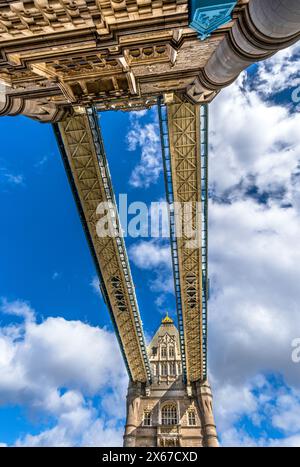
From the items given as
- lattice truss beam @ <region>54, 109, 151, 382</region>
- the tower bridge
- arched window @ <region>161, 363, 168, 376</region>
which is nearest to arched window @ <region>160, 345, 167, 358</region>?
arched window @ <region>161, 363, 168, 376</region>

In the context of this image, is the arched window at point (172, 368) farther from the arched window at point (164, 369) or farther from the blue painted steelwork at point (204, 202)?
the blue painted steelwork at point (204, 202)

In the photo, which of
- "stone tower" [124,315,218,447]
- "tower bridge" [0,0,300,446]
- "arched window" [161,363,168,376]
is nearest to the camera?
"tower bridge" [0,0,300,446]

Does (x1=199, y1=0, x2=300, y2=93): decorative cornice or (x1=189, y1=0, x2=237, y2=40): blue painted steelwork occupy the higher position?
(x1=199, y1=0, x2=300, y2=93): decorative cornice

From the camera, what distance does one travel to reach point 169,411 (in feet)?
151

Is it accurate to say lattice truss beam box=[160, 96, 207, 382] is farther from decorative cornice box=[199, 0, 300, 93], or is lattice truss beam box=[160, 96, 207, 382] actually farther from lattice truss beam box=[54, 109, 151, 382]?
decorative cornice box=[199, 0, 300, 93]

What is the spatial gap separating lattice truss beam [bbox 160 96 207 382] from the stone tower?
570 centimetres

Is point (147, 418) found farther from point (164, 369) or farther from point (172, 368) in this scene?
point (172, 368)

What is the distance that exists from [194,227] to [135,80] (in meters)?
15.4

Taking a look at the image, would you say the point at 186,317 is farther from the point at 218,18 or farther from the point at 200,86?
the point at 218,18

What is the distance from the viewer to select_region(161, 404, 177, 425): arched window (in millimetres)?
44625

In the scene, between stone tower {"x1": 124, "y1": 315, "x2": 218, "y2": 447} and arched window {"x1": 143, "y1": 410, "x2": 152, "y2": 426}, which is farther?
arched window {"x1": 143, "y1": 410, "x2": 152, "y2": 426}

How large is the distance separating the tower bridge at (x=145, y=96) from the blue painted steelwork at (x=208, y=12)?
0.11 feet

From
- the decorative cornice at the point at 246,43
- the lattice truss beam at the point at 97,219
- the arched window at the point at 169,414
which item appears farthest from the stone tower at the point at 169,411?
the decorative cornice at the point at 246,43

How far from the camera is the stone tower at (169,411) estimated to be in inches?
1665
